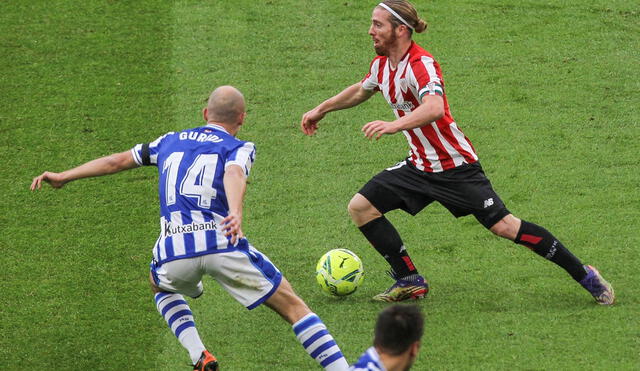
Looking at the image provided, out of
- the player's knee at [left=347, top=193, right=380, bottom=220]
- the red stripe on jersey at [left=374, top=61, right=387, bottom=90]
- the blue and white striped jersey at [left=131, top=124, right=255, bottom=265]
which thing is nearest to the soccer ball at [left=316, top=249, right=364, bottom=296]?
the player's knee at [left=347, top=193, right=380, bottom=220]

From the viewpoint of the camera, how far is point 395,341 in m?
4.38

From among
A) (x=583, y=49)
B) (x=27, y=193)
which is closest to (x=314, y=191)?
(x=27, y=193)

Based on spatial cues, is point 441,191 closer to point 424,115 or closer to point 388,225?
point 388,225

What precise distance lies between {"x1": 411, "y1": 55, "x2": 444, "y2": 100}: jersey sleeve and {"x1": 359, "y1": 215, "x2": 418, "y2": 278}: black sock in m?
1.02

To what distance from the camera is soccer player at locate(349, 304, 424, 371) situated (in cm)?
437

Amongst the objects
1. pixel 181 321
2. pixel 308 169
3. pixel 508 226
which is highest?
pixel 508 226

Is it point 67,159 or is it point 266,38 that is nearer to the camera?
point 67,159

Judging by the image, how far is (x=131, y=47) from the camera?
11852 millimetres

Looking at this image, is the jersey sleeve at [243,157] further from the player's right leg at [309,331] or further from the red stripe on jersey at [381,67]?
the red stripe on jersey at [381,67]

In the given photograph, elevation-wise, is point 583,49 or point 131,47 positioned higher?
point 583,49

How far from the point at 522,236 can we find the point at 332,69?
4868 mm

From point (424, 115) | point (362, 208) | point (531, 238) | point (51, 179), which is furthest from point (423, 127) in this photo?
point (51, 179)

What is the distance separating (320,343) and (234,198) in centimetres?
102

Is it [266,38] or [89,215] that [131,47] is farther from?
[89,215]
